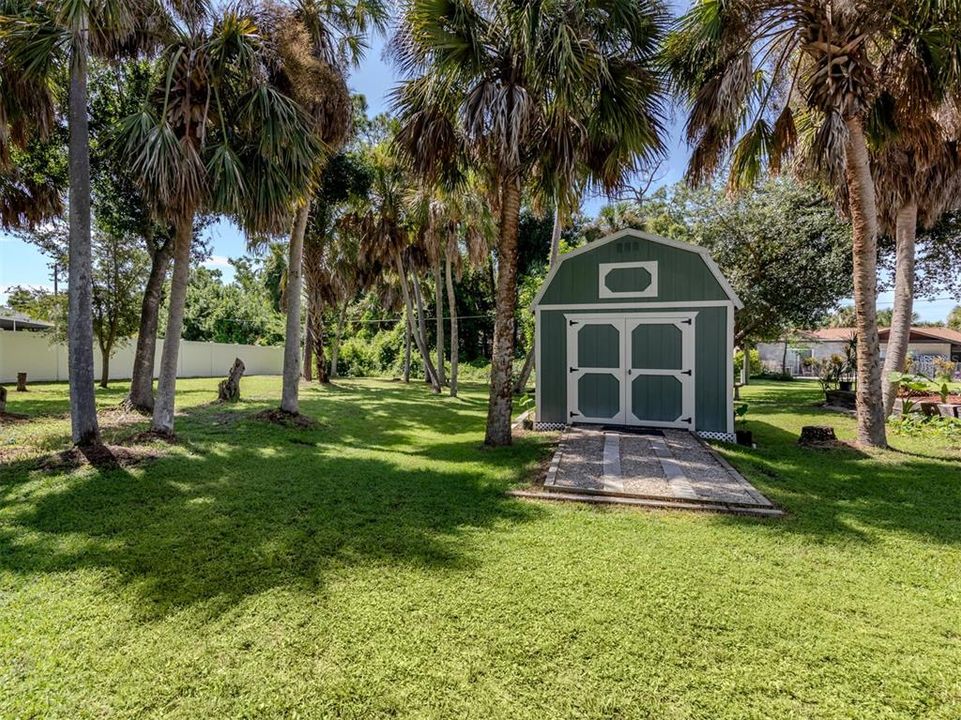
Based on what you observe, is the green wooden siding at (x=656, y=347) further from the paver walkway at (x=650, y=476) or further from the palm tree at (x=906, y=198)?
the palm tree at (x=906, y=198)

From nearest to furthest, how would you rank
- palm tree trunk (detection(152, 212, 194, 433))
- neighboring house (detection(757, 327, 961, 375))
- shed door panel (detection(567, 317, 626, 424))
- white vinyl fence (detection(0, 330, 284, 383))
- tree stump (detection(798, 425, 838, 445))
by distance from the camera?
palm tree trunk (detection(152, 212, 194, 433)), tree stump (detection(798, 425, 838, 445)), shed door panel (detection(567, 317, 626, 424)), white vinyl fence (detection(0, 330, 284, 383)), neighboring house (detection(757, 327, 961, 375))

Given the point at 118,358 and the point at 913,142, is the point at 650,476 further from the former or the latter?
the point at 118,358

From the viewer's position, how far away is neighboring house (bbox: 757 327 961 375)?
1026 inches

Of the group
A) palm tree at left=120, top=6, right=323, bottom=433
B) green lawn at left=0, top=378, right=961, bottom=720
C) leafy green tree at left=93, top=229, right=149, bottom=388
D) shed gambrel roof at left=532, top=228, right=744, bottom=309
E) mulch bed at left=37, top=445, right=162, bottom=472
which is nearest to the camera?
green lawn at left=0, top=378, right=961, bottom=720

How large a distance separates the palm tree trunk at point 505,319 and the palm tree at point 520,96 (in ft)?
0.05

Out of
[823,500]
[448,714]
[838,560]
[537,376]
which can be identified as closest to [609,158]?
[537,376]

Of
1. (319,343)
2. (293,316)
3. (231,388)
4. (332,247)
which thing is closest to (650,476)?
(293,316)

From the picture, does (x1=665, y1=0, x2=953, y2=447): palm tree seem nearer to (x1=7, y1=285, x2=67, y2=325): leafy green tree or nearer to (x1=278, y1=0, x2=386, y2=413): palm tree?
(x1=278, y1=0, x2=386, y2=413): palm tree

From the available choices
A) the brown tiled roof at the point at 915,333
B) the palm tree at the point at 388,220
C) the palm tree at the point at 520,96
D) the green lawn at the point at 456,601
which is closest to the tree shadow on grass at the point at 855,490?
the green lawn at the point at 456,601

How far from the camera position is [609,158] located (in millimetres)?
7102

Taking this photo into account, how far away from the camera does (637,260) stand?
838 centimetres

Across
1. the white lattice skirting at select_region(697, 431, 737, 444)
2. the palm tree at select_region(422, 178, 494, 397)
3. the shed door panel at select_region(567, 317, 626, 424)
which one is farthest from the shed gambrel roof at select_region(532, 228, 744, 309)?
the palm tree at select_region(422, 178, 494, 397)

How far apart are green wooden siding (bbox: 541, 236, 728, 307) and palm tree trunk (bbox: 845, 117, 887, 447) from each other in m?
1.87

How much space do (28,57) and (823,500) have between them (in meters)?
10.3
